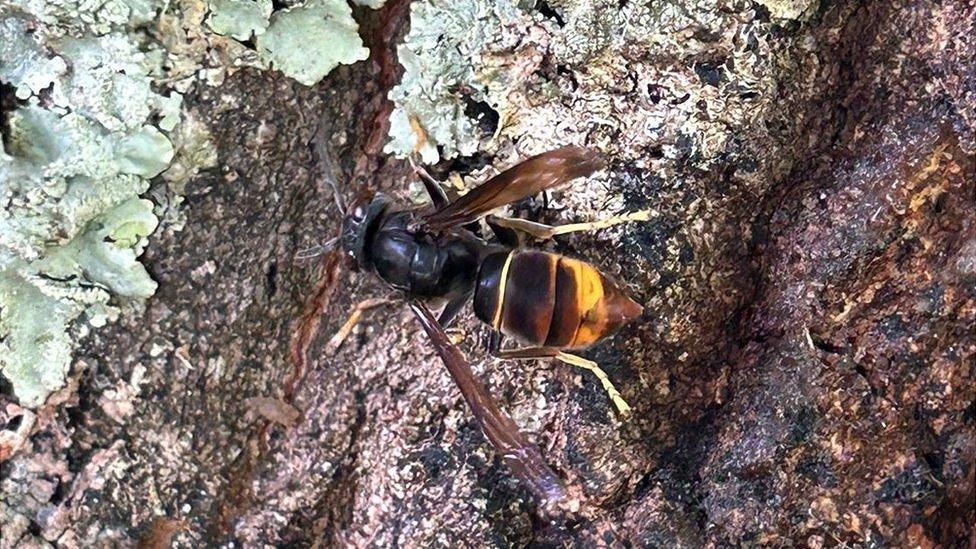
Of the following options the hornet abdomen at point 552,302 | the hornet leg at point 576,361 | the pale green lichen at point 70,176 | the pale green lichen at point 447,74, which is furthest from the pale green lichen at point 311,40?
the hornet leg at point 576,361

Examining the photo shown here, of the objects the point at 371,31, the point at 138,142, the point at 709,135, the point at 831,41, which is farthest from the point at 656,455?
the point at 138,142

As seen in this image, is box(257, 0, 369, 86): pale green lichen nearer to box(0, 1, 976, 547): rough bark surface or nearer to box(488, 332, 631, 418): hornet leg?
box(0, 1, 976, 547): rough bark surface

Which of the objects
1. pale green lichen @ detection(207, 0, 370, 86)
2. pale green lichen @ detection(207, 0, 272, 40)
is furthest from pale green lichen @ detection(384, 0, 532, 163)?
pale green lichen @ detection(207, 0, 272, 40)

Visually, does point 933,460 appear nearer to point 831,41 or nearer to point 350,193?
point 831,41

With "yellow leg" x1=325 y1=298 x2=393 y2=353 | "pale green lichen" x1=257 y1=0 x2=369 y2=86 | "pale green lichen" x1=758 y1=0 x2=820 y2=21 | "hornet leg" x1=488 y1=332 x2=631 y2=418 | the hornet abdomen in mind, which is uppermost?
"pale green lichen" x1=758 y1=0 x2=820 y2=21

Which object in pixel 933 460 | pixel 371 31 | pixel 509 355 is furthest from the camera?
pixel 371 31

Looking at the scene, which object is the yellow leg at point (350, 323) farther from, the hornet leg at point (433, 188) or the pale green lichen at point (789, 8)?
the pale green lichen at point (789, 8)

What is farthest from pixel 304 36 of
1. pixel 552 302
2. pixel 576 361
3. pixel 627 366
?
pixel 627 366
